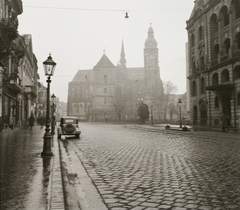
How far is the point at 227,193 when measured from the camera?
519 centimetres

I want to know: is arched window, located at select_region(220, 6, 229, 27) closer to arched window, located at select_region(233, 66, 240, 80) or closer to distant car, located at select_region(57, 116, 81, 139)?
arched window, located at select_region(233, 66, 240, 80)

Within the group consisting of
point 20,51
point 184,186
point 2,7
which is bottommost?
point 184,186

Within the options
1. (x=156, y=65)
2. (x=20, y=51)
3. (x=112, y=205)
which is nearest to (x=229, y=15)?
(x=20, y=51)

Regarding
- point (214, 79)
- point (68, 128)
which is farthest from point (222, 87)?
point (68, 128)

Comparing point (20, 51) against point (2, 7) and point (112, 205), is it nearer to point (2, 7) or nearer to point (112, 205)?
point (2, 7)

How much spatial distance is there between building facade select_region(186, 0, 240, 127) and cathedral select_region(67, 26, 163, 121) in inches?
1388

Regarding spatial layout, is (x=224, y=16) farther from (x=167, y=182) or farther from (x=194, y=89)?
(x=167, y=182)

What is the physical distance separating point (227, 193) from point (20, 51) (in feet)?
92.8

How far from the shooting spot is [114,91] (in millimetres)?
88188

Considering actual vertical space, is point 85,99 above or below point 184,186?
above

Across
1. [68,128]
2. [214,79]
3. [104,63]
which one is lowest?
[68,128]

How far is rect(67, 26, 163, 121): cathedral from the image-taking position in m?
85.7

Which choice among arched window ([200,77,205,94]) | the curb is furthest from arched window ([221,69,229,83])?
the curb

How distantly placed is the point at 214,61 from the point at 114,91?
5503 centimetres
